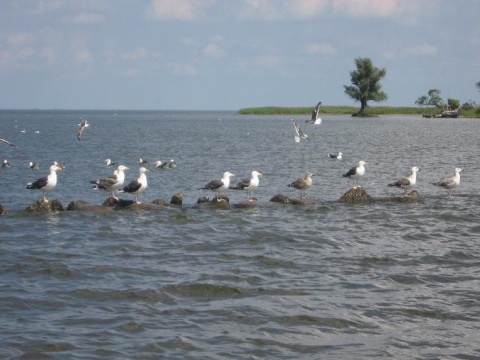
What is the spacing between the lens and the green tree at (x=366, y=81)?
140875mm

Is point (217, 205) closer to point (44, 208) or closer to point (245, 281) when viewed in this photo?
point (44, 208)

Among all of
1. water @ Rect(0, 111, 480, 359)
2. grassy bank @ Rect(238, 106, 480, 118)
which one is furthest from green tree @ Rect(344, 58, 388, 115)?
water @ Rect(0, 111, 480, 359)

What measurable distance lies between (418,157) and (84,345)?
130ft

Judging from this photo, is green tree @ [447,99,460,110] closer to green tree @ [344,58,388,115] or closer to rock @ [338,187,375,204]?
green tree @ [344,58,388,115]

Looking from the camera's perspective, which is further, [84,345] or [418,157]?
[418,157]

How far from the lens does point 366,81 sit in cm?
14050

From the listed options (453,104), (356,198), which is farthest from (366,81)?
(356,198)

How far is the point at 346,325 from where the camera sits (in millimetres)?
11992

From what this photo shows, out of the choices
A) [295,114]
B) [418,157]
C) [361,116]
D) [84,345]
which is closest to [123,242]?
[84,345]

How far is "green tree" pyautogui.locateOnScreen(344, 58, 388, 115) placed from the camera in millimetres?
140875

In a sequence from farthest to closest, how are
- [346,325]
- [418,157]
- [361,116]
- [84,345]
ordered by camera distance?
1. [361,116]
2. [418,157]
3. [346,325]
4. [84,345]

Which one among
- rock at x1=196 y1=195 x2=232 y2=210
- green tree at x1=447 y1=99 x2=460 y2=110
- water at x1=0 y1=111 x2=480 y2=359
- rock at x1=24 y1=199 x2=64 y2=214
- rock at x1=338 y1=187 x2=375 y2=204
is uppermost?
green tree at x1=447 y1=99 x2=460 y2=110

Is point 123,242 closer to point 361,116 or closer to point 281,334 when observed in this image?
point 281,334

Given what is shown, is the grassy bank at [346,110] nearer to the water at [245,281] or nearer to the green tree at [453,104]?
the green tree at [453,104]
